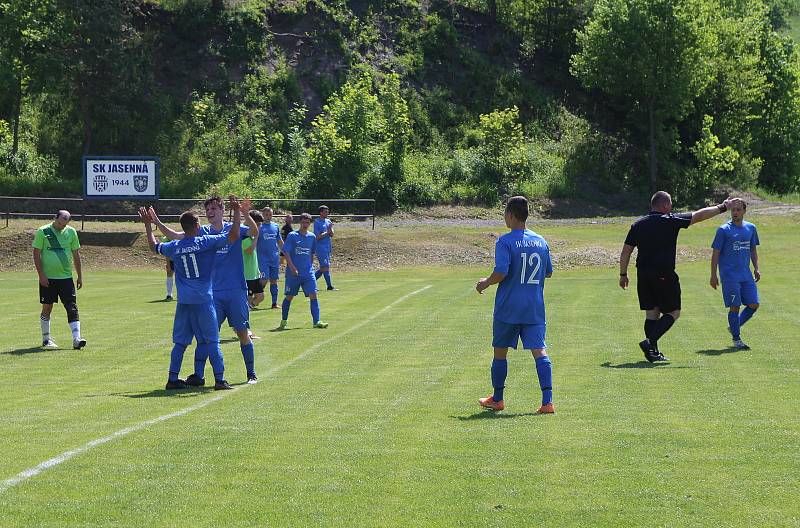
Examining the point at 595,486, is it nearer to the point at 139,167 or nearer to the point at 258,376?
the point at 258,376

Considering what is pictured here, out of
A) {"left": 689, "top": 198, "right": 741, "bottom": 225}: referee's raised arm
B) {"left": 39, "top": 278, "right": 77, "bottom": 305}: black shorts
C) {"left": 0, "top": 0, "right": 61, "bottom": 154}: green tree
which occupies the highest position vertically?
{"left": 0, "top": 0, "right": 61, "bottom": 154}: green tree

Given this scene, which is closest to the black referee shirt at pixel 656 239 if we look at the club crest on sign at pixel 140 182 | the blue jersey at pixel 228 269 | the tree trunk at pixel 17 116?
the blue jersey at pixel 228 269

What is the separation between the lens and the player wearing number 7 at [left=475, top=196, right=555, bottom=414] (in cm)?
1083

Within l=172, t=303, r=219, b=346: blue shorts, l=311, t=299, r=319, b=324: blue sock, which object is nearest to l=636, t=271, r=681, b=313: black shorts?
l=172, t=303, r=219, b=346: blue shorts

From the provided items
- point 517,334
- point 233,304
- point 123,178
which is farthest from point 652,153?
point 517,334

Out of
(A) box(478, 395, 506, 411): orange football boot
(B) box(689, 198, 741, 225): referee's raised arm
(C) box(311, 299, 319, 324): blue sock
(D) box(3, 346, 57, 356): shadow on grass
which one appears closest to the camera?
(A) box(478, 395, 506, 411): orange football boot

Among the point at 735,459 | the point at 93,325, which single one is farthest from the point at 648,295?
the point at 93,325

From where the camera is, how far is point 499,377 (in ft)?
36.4

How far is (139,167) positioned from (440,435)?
40202 millimetres

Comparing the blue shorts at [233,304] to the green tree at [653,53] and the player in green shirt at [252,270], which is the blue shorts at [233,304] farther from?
the green tree at [653,53]

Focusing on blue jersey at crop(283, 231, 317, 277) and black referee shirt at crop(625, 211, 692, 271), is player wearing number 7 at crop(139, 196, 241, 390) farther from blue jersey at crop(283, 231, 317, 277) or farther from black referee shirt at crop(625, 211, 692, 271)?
blue jersey at crop(283, 231, 317, 277)

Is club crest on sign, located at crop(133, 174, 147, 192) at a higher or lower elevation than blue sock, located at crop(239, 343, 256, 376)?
higher

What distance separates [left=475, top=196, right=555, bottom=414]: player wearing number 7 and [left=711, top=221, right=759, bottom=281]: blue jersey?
6913mm

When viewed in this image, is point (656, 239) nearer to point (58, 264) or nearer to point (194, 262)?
point (194, 262)
